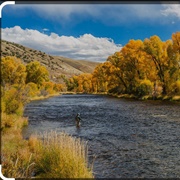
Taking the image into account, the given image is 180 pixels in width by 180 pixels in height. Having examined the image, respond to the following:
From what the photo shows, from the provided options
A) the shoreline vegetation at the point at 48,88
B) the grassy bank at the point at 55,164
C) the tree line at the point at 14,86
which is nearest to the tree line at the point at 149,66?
the shoreline vegetation at the point at 48,88

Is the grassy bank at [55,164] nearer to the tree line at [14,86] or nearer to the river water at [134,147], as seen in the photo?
the river water at [134,147]

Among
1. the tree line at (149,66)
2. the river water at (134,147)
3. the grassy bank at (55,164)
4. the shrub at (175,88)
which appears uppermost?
the tree line at (149,66)

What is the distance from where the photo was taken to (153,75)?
141ft

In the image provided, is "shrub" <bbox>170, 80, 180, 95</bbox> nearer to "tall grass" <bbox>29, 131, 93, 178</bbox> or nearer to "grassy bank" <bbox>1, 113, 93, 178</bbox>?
"grassy bank" <bbox>1, 113, 93, 178</bbox>

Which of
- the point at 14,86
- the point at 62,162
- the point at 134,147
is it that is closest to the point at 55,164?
the point at 62,162

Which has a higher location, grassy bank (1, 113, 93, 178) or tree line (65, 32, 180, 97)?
tree line (65, 32, 180, 97)

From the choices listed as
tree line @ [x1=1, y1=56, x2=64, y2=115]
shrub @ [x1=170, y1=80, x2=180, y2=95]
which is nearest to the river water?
tree line @ [x1=1, y1=56, x2=64, y2=115]

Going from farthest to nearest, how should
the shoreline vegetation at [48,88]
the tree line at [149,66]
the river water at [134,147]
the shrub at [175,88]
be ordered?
the tree line at [149,66]
the shrub at [175,88]
the river water at [134,147]
the shoreline vegetation at [48,88]

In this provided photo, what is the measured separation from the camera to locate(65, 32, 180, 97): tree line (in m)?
37.8

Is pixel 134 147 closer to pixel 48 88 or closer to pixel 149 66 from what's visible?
pixel 149 66

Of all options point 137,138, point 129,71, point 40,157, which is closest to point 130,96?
point 129,71

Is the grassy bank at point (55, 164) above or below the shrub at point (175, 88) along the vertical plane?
below

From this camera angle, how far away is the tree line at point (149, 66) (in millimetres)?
37750

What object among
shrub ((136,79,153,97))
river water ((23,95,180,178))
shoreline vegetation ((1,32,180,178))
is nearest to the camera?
shoreline vegetation ((1,32,180,178))
